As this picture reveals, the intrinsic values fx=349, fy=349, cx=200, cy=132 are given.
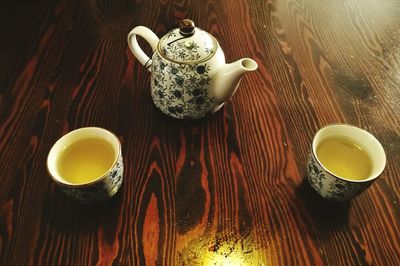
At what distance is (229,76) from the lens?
799 mm

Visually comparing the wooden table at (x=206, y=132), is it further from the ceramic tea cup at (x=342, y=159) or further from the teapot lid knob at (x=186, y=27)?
the teapot lid knob at (x=186, y=27)

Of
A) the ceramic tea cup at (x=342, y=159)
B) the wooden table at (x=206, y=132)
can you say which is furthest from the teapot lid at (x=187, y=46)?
the ceramic tea cup at (x=342, y=159)

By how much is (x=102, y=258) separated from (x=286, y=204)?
0.40 metres

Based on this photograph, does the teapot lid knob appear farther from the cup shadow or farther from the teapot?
the cup shadow

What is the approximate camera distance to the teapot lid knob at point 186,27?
0.80 meters

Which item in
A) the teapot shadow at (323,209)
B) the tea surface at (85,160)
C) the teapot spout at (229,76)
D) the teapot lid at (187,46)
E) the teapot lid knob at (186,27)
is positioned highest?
the teapot lid knob at (186,27)

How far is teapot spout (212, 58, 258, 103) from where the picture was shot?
2.55ft

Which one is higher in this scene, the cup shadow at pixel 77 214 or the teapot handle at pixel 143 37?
the teapot handle at pixel 143 37

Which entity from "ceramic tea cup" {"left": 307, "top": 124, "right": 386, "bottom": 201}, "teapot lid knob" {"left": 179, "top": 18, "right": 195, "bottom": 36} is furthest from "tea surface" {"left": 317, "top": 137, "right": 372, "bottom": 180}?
"teapot lid knob" {"left": 179, "top": 18, "right": 195, "bottom": 36}

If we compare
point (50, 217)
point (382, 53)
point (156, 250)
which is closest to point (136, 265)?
point (156, 250)

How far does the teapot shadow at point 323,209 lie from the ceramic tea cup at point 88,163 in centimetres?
41

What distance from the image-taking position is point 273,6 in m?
1.33

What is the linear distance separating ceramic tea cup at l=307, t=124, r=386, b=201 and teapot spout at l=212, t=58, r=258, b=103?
0.70 ft

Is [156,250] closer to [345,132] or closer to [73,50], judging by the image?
[345,132]
